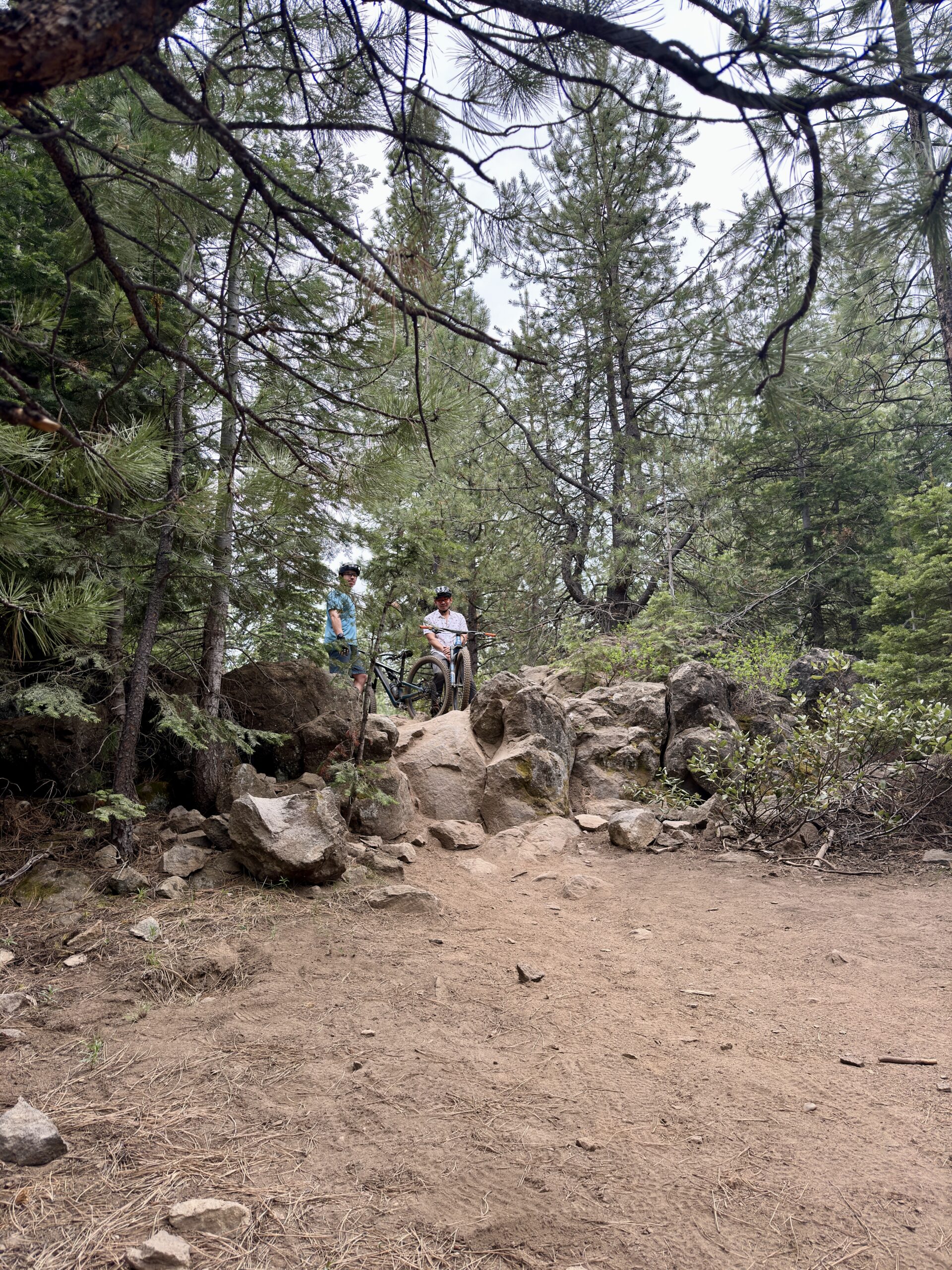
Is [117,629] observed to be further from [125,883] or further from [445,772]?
[445,772]

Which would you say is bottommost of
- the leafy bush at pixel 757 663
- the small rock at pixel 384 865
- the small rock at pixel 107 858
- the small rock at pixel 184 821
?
the small rock at pixel 384 865

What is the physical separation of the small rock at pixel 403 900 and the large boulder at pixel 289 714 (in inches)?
65.0

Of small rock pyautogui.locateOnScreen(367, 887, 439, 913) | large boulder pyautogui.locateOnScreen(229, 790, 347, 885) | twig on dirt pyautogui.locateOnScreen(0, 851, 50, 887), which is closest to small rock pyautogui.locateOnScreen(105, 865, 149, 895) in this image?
twig on dirt pyautogui.locateOnScreen(0, 851, 50, 887)

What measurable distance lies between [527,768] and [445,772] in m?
0.79

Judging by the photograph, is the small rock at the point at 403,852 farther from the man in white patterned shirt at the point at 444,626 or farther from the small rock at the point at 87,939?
the man in white patterned shirt at the point at 444,626

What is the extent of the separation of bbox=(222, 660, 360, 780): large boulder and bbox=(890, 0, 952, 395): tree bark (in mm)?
4826

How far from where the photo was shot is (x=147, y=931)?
12.3 ft

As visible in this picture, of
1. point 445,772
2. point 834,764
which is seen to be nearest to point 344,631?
point 445,772

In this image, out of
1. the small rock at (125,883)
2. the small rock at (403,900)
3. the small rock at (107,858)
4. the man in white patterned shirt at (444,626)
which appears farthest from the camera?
the man in white patterned shirt at (444,626)

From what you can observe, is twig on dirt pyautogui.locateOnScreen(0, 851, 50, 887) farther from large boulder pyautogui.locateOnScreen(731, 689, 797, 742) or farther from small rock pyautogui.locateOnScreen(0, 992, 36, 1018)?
large boulder pyautogui.locateOnScreen(731, 689, 797, 742)

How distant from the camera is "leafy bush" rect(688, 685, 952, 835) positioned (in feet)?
19.7

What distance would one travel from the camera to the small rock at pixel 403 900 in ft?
14.7

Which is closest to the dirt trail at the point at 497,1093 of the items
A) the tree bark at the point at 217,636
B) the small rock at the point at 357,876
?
the small rock at the point at 357,876

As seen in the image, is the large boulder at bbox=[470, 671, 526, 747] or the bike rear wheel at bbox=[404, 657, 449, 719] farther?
the bike rear wheel at bbox=[404, 657, 449, 719]
